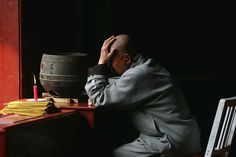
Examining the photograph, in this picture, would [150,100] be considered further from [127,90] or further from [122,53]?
[122,53]

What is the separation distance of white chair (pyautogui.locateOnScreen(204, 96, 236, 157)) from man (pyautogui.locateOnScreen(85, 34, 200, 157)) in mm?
284

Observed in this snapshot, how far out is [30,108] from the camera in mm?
3957

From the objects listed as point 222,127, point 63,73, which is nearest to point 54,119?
point 63,73

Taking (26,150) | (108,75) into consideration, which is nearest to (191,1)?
(108,75)

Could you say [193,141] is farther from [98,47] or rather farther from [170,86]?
[98,47]

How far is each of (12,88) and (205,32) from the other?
310cm

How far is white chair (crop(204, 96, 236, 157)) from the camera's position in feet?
12.4

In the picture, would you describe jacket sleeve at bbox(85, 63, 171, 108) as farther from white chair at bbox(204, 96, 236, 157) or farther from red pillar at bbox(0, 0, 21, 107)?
red pillar at bbox(0, 0, 21, 107)

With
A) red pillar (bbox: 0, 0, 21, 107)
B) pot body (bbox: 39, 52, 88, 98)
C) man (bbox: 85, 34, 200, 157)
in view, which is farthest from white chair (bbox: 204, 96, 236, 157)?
red pillar (bbox: 0, 0, 21, 107)

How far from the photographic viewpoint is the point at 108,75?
13.9 ft

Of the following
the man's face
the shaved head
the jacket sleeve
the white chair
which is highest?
the shaved head

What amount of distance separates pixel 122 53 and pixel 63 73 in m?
0.48

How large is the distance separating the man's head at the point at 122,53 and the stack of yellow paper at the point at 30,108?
570 mm

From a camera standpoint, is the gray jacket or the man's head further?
the man's head
